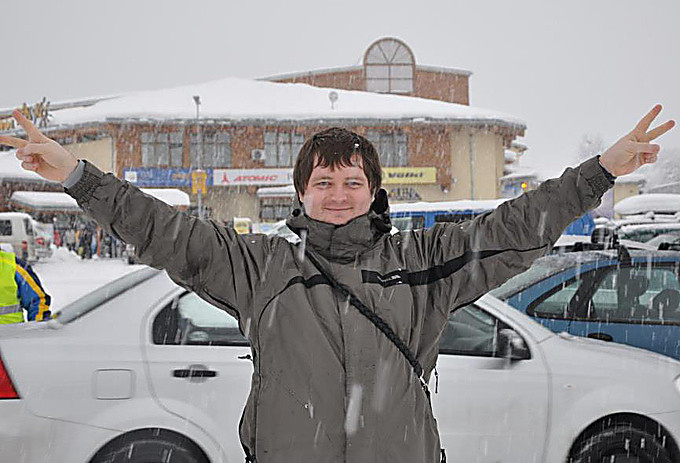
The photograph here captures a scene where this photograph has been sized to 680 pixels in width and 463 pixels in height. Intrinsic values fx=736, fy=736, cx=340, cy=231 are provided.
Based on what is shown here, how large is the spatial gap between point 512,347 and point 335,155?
227 cm

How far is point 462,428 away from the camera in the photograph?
393cm

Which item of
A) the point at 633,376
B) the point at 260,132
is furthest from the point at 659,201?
the point at 260,132

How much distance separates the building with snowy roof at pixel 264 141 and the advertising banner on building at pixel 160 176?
2.2 inches

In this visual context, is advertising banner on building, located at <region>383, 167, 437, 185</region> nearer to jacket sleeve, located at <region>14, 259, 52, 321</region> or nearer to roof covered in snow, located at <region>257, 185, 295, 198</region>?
roof covered in snow, located at <region>257, 185, 295, 198</region>

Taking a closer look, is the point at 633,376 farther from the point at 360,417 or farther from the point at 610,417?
the point at 360,417

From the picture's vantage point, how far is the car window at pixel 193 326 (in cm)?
393

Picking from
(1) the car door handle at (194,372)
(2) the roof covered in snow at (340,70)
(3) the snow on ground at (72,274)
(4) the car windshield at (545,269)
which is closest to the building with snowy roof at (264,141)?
(3) the snow on ground at (72,274)

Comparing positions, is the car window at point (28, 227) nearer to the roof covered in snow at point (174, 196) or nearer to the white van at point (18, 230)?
the white van at point (18, 230)

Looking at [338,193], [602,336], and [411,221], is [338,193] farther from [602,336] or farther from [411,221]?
[411,221]

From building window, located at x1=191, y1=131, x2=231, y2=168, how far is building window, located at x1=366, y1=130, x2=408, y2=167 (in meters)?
8.16

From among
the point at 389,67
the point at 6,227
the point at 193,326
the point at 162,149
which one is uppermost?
the point at 389,67

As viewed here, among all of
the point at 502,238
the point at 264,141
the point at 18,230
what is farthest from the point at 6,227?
the point at 502,238

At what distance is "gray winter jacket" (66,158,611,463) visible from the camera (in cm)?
200

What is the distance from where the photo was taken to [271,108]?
42781mm
